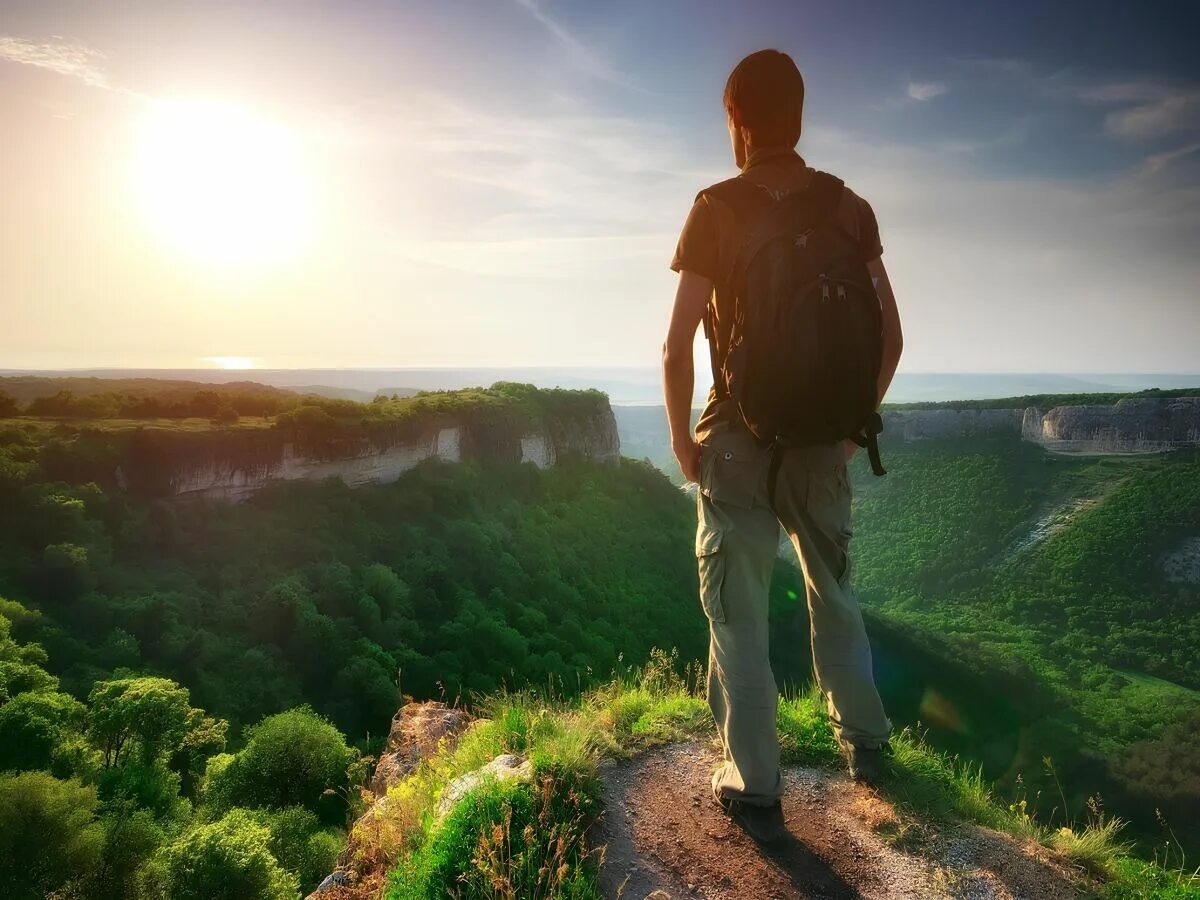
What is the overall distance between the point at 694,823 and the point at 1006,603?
140 feet

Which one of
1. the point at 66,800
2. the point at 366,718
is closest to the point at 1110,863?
the point at 66,800

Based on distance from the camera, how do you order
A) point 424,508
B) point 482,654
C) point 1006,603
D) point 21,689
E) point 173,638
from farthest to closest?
point 1006,603, point 424,508, point 482,654, point 173,638, point 21,689

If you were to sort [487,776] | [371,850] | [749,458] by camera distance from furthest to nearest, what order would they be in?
[371,850], [487,776], [749,458]

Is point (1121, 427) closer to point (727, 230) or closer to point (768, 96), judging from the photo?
point (768, 96)

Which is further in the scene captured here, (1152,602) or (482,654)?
(1152,602)

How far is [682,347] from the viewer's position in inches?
102

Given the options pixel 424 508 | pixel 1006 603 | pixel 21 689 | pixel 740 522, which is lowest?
pixel 1006 603

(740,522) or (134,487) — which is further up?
(740,522)

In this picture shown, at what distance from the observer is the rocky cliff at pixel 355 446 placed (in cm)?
2245

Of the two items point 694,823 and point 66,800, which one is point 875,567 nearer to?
point 66,800

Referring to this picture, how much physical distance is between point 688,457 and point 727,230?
89cm

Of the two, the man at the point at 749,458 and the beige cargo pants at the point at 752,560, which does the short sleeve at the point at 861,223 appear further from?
the beige cargo pants at the point at 752,560

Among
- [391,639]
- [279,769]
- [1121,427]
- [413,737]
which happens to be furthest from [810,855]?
[1121,427]

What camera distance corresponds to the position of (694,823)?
2.93 metres
